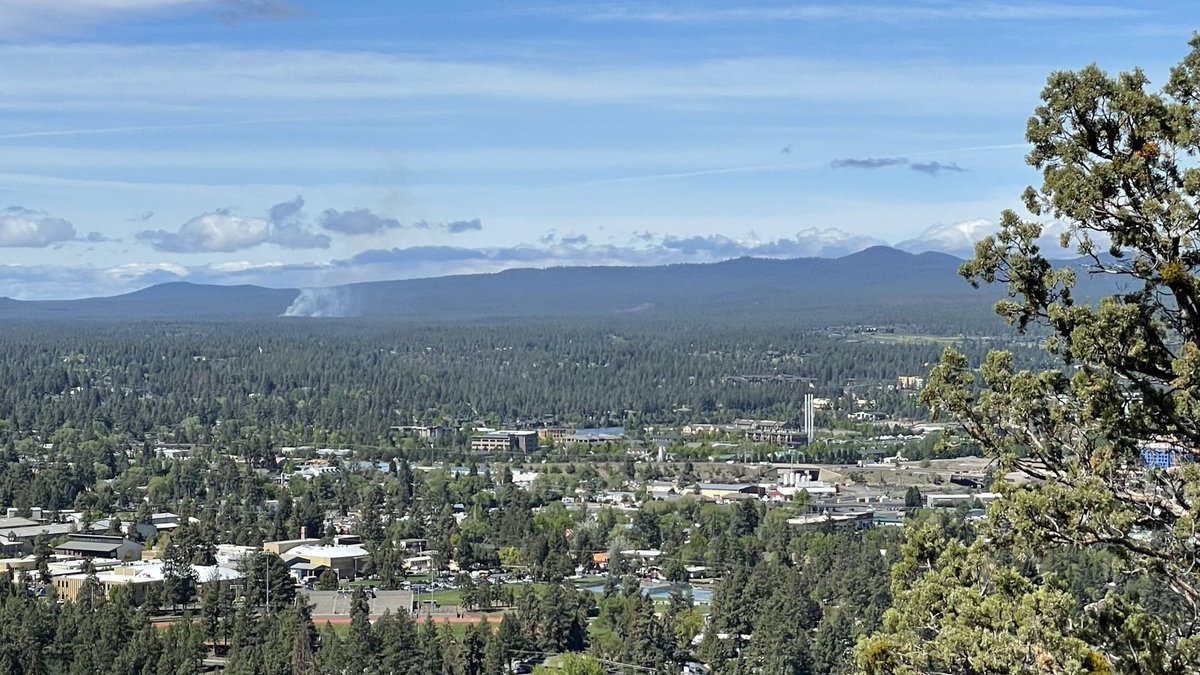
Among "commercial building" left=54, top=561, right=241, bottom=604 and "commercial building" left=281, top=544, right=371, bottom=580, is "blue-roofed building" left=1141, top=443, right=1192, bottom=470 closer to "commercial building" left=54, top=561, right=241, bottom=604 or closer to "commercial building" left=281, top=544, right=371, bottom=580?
"commercial building" left=54, top=561, right=241, bottom=604

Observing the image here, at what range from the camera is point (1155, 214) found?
9453 mm

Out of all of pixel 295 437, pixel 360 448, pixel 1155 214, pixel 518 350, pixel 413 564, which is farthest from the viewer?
pixel 518 350

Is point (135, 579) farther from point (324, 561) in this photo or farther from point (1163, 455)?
point (1163, 455)

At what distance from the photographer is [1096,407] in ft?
32.0

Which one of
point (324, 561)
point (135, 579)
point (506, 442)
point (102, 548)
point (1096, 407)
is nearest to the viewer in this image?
point (1096, 407)

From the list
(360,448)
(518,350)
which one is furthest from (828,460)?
(518,350)

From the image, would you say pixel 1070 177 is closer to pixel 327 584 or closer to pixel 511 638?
pixel 511 638

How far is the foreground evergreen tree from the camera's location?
9.46 meters

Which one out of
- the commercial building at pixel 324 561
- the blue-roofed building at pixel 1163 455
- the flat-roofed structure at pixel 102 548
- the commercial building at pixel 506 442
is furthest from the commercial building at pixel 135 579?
the commercial building at pixel 506 442

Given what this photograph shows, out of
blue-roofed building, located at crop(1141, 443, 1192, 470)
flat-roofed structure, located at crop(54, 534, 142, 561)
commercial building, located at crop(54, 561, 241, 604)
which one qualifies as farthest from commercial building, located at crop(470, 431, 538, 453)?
blue-roofed building, located at crop(1141, 443, 1192, 470)

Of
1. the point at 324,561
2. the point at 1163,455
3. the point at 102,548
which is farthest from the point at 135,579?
the point at 1163,455

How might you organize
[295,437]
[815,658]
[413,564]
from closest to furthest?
[815,658], [413,564], [295,437]

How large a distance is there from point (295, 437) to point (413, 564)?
155ft

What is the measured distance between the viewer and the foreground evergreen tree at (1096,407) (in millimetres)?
9461
